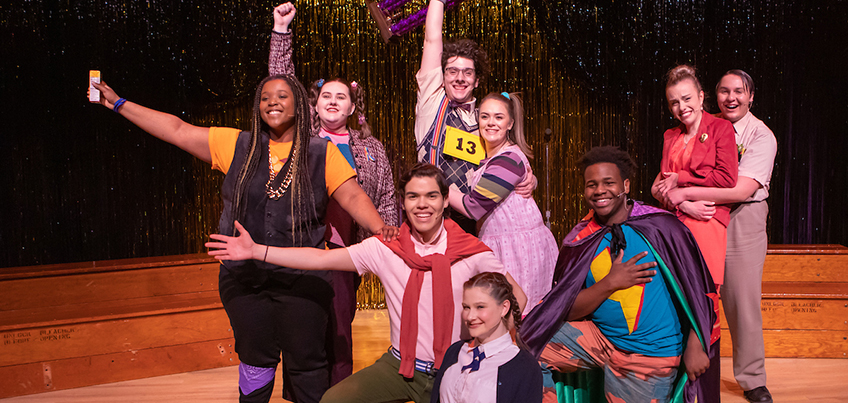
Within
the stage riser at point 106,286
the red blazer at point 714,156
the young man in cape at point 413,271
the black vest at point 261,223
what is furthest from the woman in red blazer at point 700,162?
the stage riser at point 106,286

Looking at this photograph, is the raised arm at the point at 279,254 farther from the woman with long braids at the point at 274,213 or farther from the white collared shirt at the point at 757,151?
the white collared shirt at the point at 757,151

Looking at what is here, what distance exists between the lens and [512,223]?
7.77ft

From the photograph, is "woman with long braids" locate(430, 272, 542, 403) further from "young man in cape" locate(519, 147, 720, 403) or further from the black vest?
the black vest

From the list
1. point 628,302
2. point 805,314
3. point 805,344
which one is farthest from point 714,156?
point 805,344

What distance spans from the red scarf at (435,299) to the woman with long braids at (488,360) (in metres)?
0.11

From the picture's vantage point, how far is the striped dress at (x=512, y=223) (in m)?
2.31

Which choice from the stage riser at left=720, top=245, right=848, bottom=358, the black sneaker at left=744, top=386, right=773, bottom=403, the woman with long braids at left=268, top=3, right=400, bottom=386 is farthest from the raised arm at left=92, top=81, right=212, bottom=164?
the stage riser at left=720, top=245, right=848, bottom=358

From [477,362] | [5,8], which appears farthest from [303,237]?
[5,8]

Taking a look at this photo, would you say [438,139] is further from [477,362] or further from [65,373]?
[65,373]

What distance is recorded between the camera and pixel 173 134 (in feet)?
6.91

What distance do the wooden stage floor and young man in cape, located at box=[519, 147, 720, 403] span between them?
4.41 feet

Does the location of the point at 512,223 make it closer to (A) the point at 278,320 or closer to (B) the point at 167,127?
(A) the point at 278,320

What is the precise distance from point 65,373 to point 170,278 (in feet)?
2.90

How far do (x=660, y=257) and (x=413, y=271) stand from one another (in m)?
0.81
